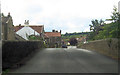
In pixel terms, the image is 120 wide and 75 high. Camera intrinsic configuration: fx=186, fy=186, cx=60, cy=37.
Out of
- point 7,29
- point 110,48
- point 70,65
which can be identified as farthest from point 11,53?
point 7,29

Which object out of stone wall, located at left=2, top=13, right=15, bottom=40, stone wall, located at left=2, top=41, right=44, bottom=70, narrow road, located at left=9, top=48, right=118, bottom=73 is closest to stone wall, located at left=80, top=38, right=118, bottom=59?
narrow road, located at left=9, top=48, right=118, bottom=73

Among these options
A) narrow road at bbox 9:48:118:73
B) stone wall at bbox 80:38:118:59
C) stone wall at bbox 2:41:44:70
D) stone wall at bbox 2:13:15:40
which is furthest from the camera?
stone wall at bbox 2:13:15:40

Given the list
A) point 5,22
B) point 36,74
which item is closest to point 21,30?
point 5,22

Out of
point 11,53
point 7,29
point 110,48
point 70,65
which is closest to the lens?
point 70,65

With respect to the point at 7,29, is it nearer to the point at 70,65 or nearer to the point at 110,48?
the point at 110,48

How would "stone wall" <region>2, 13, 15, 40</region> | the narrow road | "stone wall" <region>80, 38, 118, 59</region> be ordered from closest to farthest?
the narrow road, "stone wall" <region>80, 38, 118, 59</region>, "stone wall" <region>2, 13, 15, 40</region>

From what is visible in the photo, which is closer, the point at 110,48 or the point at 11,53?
the point at 11,53

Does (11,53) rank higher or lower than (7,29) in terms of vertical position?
lower

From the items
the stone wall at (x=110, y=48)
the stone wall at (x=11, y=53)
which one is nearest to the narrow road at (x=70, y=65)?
the stone wall at (x=110, y=48)

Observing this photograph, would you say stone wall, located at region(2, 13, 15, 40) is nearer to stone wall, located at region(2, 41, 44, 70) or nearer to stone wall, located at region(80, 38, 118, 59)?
stone wall, located at region(2, 41, 44, 70)

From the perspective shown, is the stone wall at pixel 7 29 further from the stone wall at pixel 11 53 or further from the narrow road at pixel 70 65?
the narrow road at pixel 70 65

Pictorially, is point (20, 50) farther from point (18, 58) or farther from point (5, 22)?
point (5, 22)

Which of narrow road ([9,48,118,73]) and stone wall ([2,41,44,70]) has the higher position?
stone wall ([2,41,44,70])

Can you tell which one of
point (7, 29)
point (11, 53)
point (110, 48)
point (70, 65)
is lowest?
point (70, 65)
